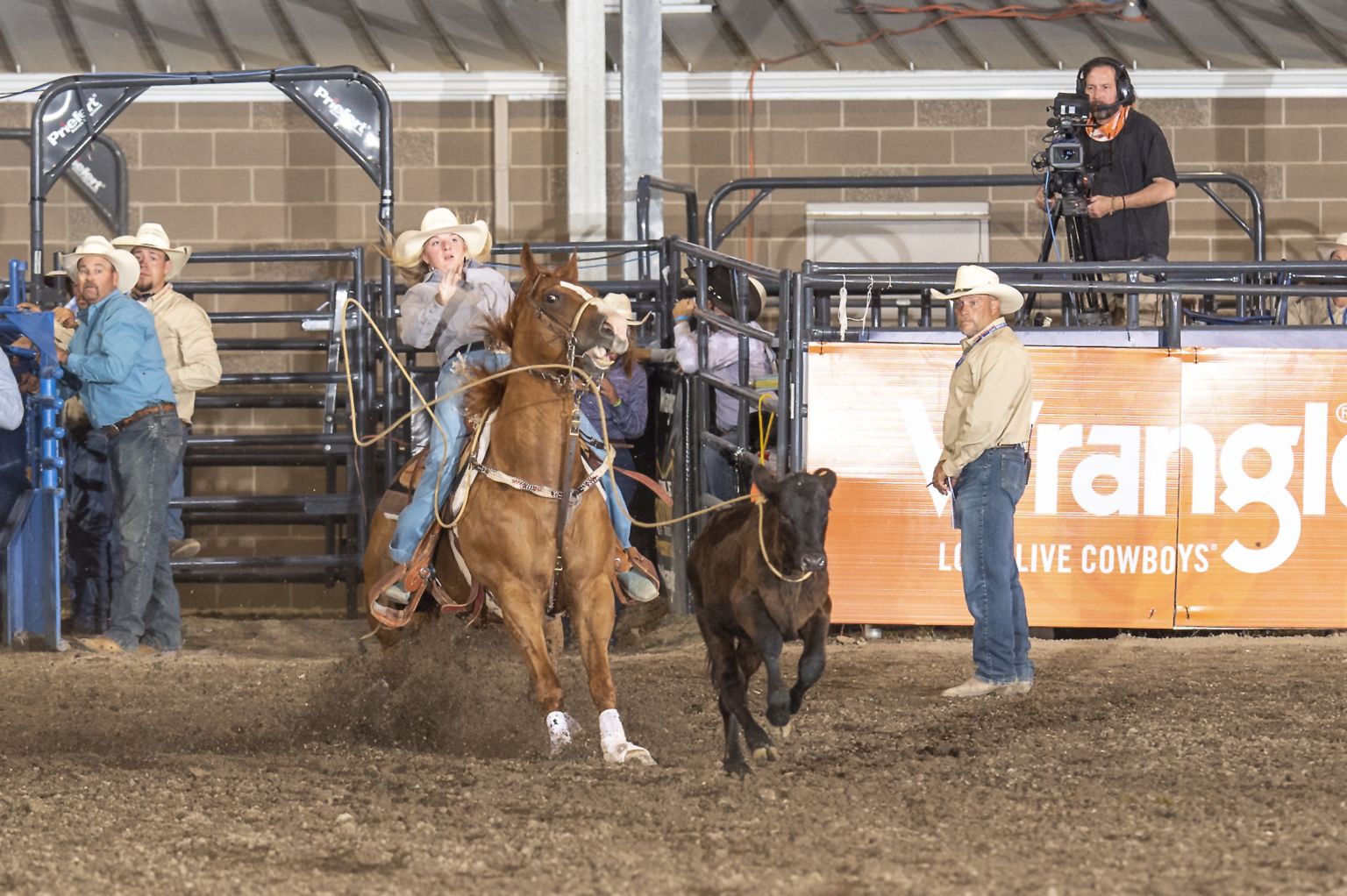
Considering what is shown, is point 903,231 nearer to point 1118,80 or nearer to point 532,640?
point 1118,80

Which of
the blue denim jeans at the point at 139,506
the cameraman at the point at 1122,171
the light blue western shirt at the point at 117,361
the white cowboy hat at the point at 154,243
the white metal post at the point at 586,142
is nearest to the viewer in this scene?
the light blue western shirt at the point at 117,361

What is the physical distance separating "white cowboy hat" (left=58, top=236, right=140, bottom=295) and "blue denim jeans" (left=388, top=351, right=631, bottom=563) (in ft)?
9.10

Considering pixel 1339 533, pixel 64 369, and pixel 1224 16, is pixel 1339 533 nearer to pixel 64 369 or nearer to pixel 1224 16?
pixel 1224 16

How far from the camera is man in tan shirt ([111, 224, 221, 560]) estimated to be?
830cm

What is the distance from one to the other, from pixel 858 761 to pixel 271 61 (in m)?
7.87

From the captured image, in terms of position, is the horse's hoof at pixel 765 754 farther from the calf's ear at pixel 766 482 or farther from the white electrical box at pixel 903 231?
the white electrical box at pixel 903 231

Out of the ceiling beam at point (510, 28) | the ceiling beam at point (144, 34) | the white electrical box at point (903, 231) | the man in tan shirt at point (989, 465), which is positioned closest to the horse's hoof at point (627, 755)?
the man in tan shirt at point (989, 465)

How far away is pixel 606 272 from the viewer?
1043 cm

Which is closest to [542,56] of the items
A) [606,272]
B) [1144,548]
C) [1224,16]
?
[606,272]

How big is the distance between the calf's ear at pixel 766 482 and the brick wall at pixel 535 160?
6.11 metres

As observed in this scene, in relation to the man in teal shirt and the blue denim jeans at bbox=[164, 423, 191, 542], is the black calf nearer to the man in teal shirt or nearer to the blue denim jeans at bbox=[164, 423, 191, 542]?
the man in teal shirt

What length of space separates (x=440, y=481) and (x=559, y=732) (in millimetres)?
1235

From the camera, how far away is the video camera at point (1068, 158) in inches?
310

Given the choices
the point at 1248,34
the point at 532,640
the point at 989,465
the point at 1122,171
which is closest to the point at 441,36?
the point at 1122,171
